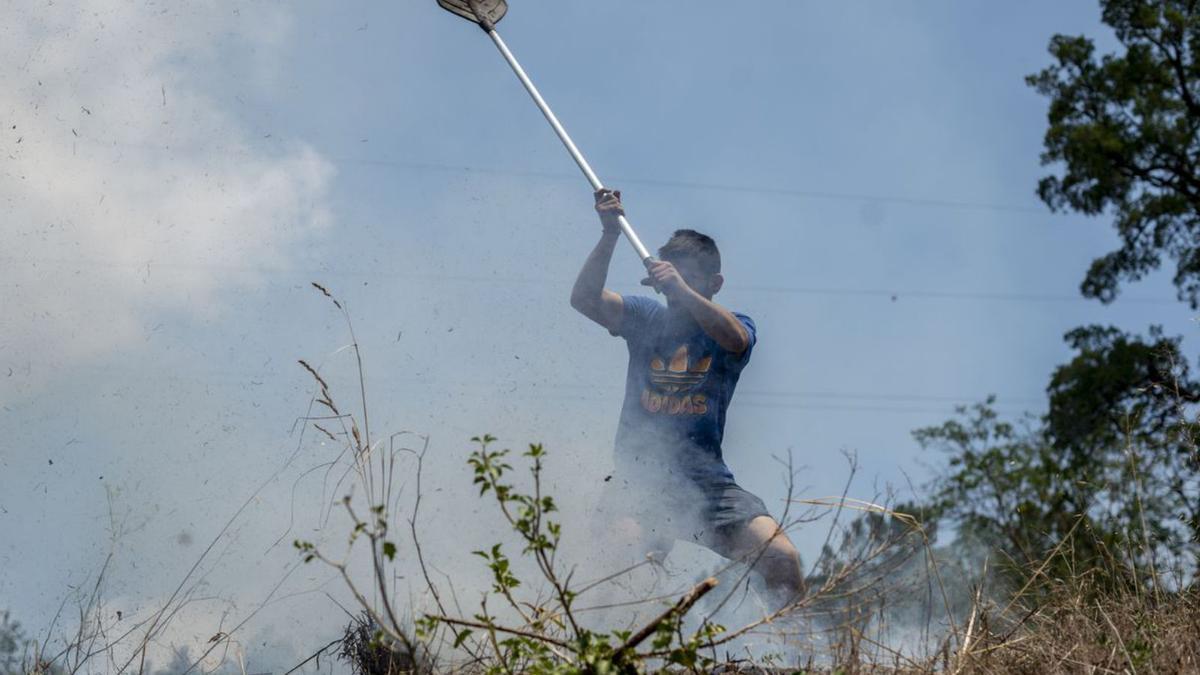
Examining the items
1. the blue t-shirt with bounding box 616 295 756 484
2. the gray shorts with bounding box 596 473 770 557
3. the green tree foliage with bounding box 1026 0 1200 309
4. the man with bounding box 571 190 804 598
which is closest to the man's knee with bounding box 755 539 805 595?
the man with bounding box 571 190 804 598

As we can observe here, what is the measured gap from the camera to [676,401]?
17.0 feet

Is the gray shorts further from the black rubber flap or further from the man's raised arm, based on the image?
the black rubber flap

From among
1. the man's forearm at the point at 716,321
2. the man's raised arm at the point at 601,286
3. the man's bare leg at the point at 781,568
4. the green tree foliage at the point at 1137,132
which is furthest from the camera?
the green tree foliage at the point at 1137,132

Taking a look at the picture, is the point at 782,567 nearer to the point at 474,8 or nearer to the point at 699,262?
the point at 699,262

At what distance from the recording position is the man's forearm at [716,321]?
5.07m

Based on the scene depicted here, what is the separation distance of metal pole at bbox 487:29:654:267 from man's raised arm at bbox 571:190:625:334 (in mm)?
69

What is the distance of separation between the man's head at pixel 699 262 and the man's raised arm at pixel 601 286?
284mm

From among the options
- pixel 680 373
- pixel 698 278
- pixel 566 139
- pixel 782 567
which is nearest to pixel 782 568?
pixel 782 567

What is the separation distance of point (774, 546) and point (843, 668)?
3.97 ft

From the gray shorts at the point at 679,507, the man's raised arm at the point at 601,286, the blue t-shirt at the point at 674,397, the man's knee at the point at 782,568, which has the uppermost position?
the man's raised arm at the point at 601,286

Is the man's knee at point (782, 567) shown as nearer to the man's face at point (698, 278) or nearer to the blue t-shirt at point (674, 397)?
the blue t-shirt at point (674, 397)

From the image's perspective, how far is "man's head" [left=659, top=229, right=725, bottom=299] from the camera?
17.9 feet

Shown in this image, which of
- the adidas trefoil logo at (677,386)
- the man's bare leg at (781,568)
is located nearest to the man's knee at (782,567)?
the man's bare leg at (781,568)

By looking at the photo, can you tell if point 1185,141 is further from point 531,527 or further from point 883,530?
point 531,527
